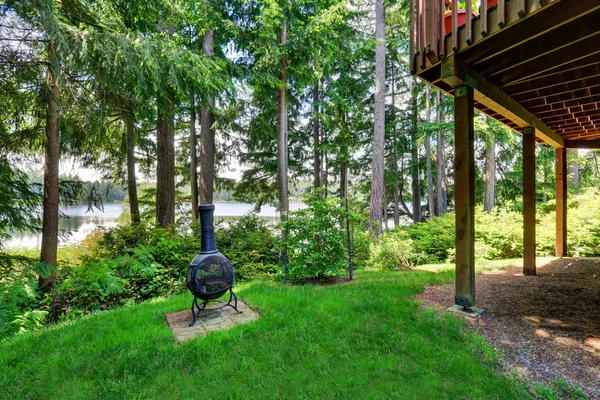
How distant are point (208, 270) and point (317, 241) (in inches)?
86.2

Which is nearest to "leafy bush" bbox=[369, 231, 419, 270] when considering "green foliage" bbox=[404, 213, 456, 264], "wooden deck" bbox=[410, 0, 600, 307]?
"green foliage" bbox=[404, 213, 456, 264]

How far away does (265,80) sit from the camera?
7688 mm

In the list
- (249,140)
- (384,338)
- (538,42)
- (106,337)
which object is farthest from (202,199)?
(538,42)

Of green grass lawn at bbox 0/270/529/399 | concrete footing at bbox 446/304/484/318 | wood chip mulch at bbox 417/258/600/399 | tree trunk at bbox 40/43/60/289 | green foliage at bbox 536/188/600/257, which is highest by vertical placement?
tree trunk at bbox 40/43/60/289

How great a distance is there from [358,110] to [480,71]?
8885 mm

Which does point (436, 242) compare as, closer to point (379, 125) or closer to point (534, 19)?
point (379, 125)

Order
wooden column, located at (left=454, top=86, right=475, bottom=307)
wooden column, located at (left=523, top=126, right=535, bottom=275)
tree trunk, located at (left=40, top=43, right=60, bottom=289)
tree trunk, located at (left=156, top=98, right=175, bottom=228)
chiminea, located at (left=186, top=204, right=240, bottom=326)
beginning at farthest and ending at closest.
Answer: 1. tree trunk, located at (left=156, top=98, right=175, bottom=228)
2. wooden column, located at (left=523, top=126, right=535, bottom=275)
3. tree trunk, located at (left=40, top=43, right=60, bottom=289)
4. chiminea, located at (left=186, top=204, right=240, bottom=326)
5. wooden column, located at (left=454, top=86, right=475, bottom=307)

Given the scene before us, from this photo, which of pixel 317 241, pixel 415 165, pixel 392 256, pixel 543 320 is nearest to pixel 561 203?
pixel 392 256

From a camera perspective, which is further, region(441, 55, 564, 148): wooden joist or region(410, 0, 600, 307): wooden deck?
region(441, 55, 564, 148): wooden joist

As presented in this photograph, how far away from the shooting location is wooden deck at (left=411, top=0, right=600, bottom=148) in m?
2.33

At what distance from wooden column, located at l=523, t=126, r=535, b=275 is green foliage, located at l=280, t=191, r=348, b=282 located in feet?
9.28

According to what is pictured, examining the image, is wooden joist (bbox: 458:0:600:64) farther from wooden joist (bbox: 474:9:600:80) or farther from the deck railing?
wooden joist (bbox: 474:9:600:80)

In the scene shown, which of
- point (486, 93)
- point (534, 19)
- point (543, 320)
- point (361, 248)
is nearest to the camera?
point (534, 19)

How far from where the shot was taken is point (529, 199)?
4.79 metres
